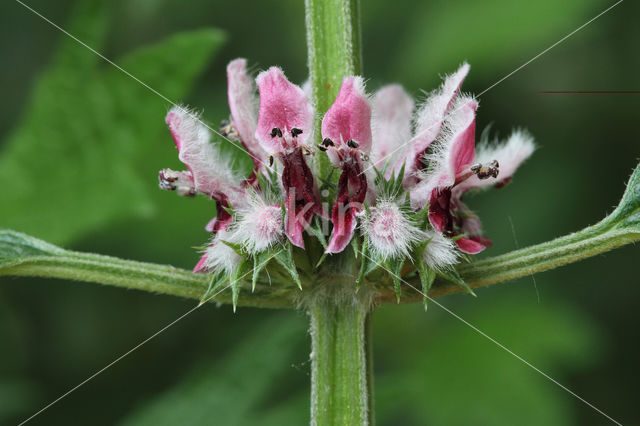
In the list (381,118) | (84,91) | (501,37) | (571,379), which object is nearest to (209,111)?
(84,91)

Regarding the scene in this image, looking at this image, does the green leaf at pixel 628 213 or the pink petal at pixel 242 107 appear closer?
the green leaf at pixel 628 213

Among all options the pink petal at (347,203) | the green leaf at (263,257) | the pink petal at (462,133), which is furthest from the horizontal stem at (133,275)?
the pink petal at (462,133)

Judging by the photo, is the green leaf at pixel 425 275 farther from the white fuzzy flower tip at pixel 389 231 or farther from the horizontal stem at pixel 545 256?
the horizontal stem at pixel 545 256

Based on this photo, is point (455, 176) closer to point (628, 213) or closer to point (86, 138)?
point (628, 213)

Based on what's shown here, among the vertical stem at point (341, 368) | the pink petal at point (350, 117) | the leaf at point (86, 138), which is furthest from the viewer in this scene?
the leaf at point (86, 138)

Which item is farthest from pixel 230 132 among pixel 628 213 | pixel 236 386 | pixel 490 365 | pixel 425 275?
pixel 490 365

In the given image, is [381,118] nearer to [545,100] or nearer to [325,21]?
[325,21]
